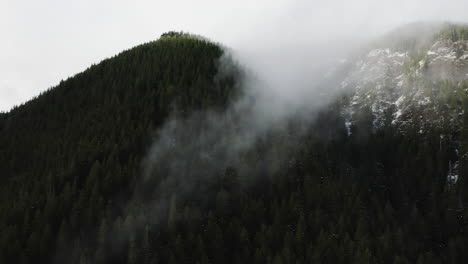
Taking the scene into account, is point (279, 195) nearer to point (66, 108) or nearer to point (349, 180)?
point (349, 180)

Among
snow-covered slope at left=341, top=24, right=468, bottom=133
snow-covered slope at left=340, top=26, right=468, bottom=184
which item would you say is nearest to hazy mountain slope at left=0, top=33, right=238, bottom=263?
snow-covered slope at left=340, top=26, right=468, bottom=184

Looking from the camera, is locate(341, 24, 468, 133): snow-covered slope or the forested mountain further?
locate(341, 24, 468, 133): snow-covered slope

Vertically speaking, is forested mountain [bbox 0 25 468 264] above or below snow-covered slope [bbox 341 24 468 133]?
below

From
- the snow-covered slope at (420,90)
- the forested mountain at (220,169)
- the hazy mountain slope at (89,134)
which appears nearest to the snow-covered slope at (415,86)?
the snow-covered slope at (420,90)

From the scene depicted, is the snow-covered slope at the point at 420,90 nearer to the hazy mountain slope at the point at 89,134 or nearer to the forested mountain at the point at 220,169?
the forested mountain at the point at 220,169

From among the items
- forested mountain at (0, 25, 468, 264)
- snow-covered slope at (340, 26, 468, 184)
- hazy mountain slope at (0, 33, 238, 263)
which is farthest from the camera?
snow-covered slope at (340, 26, 468, 184)

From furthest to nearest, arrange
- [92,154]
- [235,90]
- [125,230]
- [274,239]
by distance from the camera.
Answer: [235,90] → [92,154] → [274,239] → [125,230]

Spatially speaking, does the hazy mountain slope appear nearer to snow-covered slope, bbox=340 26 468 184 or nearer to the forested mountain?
the forested mountain

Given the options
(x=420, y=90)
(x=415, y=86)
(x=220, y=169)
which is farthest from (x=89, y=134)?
(x=415, y=86)

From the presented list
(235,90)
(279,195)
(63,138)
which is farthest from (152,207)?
(235,90)
